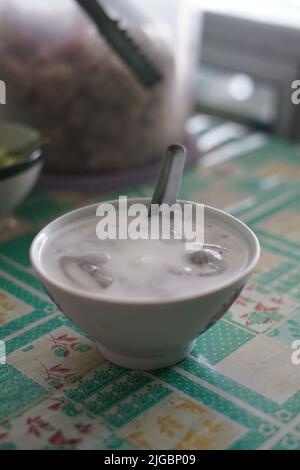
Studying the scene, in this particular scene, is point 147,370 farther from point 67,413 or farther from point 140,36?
point 140,36

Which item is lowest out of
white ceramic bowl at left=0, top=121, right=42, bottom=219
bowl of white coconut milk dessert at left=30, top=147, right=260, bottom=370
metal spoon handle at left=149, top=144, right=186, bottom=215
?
white ceramic bowl at left=0, top=121, right=42, bottom=219

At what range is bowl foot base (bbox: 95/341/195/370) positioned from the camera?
2.38 feet

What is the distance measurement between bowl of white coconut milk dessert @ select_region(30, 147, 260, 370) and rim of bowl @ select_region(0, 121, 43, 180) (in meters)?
0.23

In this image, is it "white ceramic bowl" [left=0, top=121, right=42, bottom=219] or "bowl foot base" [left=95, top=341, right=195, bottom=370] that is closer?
"bowl foot base" [left=95, top=341, right=195, bottom=370]

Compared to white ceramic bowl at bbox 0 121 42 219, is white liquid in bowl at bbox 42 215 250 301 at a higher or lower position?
higher

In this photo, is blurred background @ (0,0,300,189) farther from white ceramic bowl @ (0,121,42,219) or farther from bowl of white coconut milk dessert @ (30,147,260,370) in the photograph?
bowl of white coconut milk dessert @ (30,147,260,370)

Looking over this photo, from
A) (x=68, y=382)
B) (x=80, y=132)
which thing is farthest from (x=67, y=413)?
(x=80, y=132)

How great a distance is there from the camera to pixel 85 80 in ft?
3.71

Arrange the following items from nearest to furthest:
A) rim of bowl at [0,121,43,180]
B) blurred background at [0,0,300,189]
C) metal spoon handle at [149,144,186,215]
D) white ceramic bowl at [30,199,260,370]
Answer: white ceramic bowl at [30,199,260,370] < metal spoon handle at [149,144,186,215] < rim of bowl at [0,121,43,180] < blurred background at [0,0,300,189]

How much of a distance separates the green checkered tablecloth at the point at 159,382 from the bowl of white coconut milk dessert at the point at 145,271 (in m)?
0.04

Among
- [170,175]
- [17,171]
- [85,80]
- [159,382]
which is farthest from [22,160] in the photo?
[159,382]

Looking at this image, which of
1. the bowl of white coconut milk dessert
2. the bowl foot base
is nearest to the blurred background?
the bowl of white coconut milk dessert

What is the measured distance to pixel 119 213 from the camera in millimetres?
815

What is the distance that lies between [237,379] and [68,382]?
18 cm
